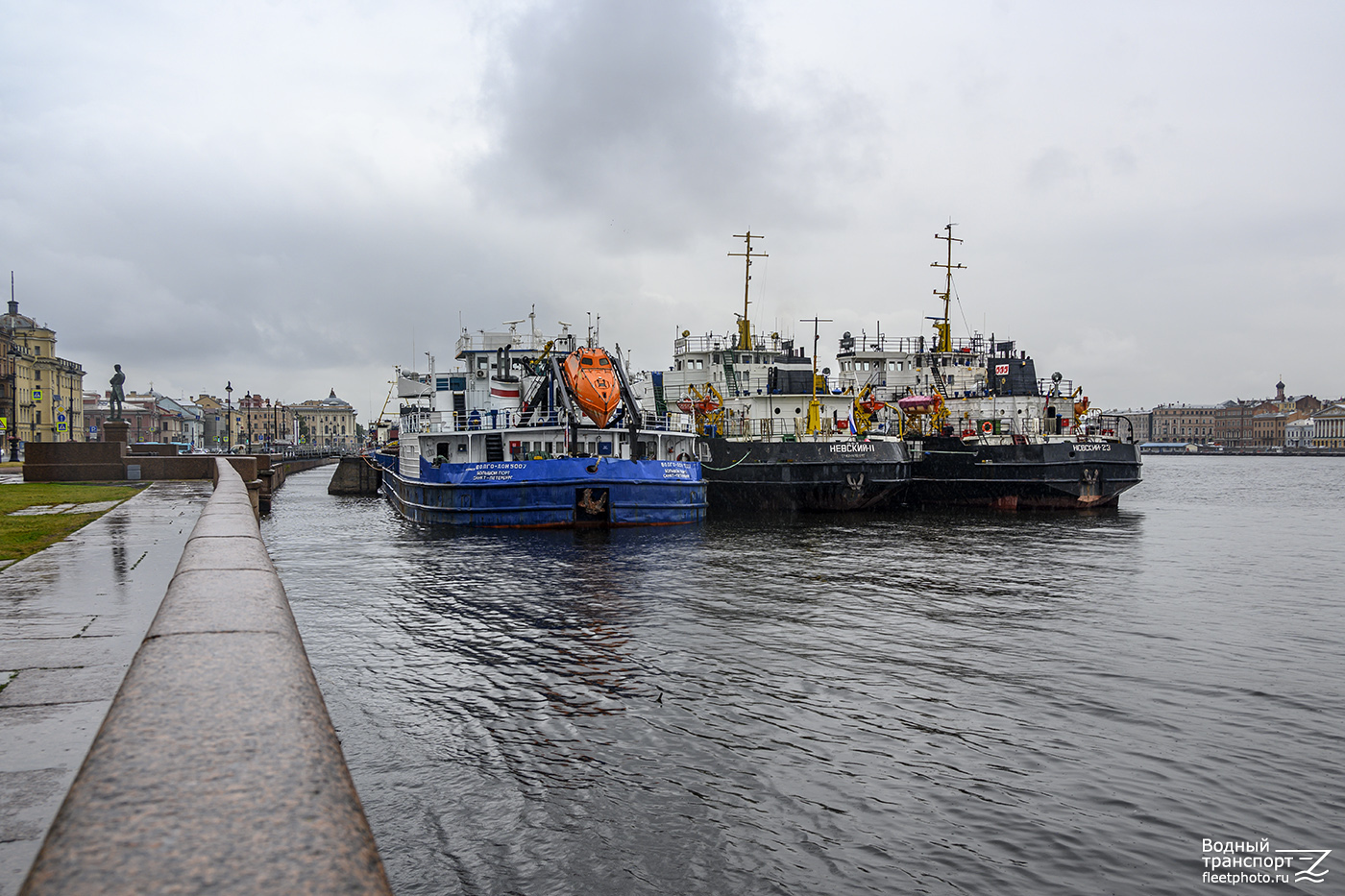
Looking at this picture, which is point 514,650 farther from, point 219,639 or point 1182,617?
point 1182,617

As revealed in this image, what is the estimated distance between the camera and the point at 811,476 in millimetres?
40969

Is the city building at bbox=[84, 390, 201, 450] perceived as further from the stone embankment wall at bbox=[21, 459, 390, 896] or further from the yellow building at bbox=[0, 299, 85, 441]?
the stone embankment wall at bbox=[21, 459, 390, 896]

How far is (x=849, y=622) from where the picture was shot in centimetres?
1698

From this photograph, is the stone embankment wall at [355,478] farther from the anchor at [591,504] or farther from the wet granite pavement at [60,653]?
the wet granite pavement at [60,653]

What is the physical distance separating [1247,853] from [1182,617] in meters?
11.1

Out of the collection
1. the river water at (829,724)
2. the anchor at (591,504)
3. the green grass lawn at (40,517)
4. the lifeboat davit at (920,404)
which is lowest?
the river water at (829,724)

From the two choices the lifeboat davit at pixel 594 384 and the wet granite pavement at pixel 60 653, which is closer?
the wet granite pavement at pixel 60 653

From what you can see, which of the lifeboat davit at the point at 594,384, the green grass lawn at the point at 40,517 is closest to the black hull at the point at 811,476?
the lifeboat davit at the point at 594,384

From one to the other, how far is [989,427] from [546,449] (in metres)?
25.1

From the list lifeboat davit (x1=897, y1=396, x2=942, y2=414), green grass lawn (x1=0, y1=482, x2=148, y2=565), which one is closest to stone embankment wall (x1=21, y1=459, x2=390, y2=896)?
green grass lawn (x1=0, y1=482, x2=148, y2=565)

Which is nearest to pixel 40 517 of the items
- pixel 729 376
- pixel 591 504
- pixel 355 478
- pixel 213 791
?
pixel 591 504

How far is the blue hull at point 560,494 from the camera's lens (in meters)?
31.6

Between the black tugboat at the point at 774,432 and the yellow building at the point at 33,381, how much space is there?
246 ft

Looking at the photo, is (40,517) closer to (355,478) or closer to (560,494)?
(560,494)
